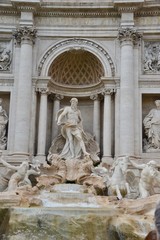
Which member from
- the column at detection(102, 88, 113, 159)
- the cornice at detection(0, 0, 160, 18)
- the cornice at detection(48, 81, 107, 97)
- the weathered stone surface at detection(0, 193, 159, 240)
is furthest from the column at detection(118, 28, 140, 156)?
the weathered stone surface at detection(0, 193, 159, 240)

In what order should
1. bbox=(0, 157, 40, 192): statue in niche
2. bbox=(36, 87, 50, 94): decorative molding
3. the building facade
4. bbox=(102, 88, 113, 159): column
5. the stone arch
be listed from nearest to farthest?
1. bbox=(0, 157, 40, 192): statue in niche
2. bbox=(102, 88, 113, 159): column
3. the building facade
4. bbox=(36, 87, 50, 94): decorative molding
5. the stone arch

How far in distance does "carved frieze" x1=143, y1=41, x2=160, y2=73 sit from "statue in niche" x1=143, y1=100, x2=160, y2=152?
70.9 inches

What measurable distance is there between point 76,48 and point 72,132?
4.46 m

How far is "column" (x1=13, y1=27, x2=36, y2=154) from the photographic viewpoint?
56.9 feet

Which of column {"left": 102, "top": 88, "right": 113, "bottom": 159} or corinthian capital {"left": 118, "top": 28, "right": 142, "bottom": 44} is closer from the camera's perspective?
column {"left": 102, "top": 88, "right": 113, "bottom": 159}

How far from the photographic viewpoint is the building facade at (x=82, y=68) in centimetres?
1778

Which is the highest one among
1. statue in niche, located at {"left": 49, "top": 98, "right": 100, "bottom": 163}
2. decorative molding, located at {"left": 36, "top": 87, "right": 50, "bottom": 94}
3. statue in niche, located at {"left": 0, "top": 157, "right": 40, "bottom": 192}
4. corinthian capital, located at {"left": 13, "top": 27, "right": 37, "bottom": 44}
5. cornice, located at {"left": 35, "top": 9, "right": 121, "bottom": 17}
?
cornice, located at {"left": 35, "top": 9, "right": 121, "bottom": 17}

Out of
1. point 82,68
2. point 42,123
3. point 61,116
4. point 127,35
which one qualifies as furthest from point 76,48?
point 42,123

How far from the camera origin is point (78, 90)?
19.6m

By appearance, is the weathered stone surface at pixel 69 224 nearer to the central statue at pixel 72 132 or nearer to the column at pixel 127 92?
the central statue at pixel 72 132

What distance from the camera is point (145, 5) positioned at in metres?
18.7

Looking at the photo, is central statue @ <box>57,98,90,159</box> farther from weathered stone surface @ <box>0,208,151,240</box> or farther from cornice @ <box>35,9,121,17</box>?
weathered stone surface @ <box>0,208,151,240</box>

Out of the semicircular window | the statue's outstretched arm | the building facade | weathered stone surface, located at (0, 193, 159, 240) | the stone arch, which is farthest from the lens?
the semicircular window

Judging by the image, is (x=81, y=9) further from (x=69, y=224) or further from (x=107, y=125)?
(x=69, y=224)
